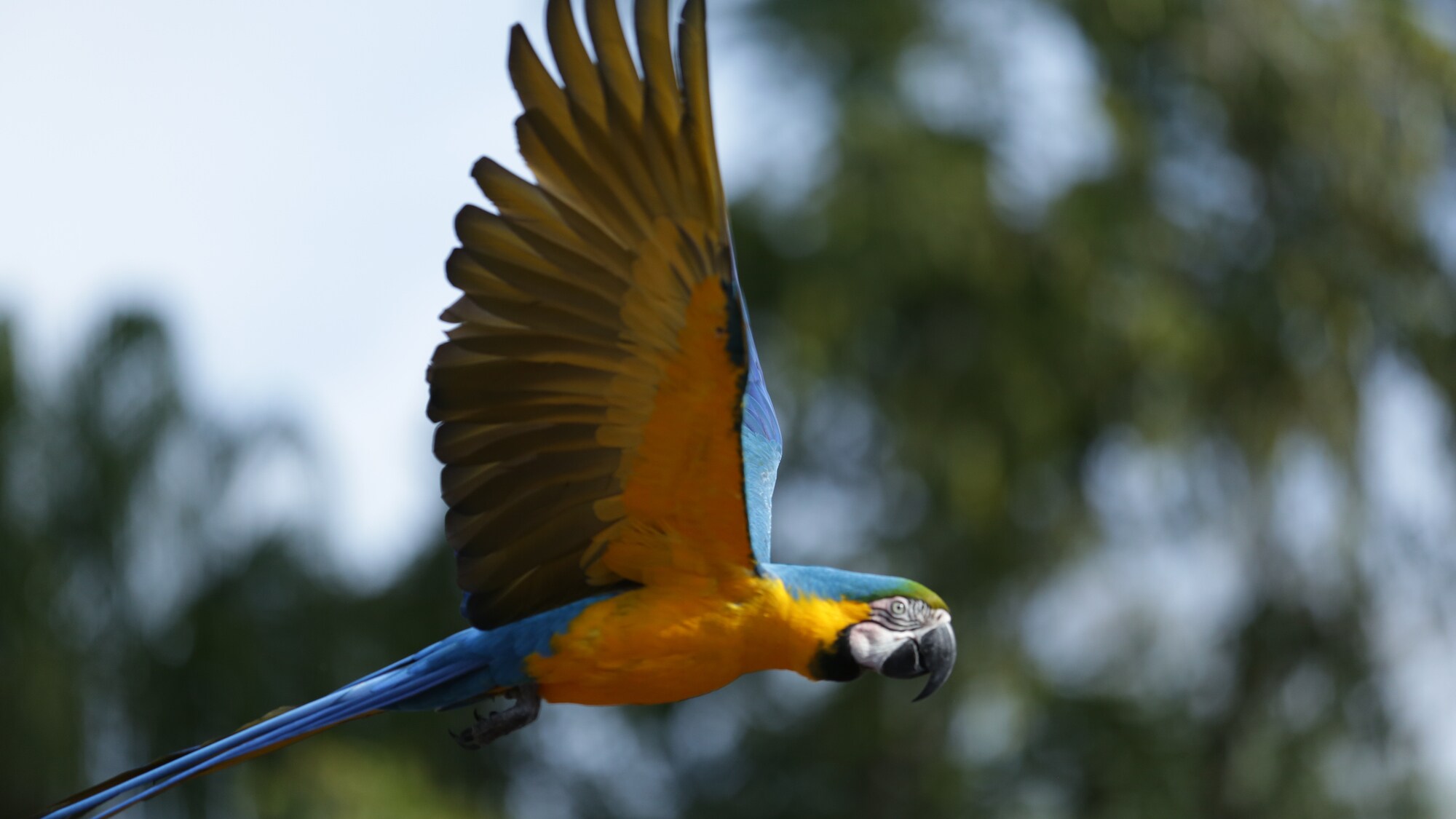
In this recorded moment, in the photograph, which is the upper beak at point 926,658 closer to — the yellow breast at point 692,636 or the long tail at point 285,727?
the yellow breast at point 692,636

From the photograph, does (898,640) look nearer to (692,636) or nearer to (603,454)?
(692,636)

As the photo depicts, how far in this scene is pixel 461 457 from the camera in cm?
239

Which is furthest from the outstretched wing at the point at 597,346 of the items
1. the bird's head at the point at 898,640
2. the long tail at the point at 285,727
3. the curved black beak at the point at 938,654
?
the curved black beak at the point at 938,654

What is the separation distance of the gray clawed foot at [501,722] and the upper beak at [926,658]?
59 centimetres

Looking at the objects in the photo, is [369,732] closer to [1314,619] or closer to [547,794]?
[547,794]

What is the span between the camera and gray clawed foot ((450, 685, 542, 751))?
7.95 ft

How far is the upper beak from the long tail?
0.69 m

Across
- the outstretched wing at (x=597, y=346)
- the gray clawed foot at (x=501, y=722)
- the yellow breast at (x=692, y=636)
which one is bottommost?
the gray clawed foot at (x=501, y=722)

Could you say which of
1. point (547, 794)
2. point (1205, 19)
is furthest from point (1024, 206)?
point (547, 794)

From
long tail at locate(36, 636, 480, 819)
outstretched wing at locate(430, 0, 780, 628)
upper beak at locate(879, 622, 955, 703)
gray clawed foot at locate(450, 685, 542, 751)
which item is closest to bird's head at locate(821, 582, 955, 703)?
upper beak at locate(879, 622, 955, 703)

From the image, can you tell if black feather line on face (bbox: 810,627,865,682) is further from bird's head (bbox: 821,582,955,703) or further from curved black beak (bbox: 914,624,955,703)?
curved black beak (bbox: 914,624,955,703)

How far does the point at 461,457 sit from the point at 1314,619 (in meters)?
6.06

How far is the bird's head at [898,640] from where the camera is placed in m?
2.38

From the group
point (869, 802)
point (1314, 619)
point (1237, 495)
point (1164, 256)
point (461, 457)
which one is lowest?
point (869, 802)
